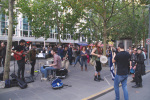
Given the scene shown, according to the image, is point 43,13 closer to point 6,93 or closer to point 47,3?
point 47,3

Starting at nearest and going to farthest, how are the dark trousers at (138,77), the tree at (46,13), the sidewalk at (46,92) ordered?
the sidewalk at (46,92), the dark trousers at (138,77), the tree at (46,13)

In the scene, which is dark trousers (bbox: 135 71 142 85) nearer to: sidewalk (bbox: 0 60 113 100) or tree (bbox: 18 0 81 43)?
sidewalk (bbox: 0 60 113 100)

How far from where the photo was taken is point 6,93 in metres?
5.43

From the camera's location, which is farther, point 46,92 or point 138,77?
point 138,77

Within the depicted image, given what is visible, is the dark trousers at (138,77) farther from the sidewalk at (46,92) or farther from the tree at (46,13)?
the tree at (46,13)

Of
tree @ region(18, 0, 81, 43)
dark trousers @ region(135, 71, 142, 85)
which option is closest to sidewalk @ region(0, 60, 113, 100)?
dark trousers @ region(135, 71, 142, 85)

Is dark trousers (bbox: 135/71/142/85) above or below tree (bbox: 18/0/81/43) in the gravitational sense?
below

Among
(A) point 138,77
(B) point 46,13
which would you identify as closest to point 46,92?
(A) point 138,77

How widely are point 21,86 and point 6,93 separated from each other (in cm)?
68

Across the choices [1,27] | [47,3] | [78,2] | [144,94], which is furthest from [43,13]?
[1,27]

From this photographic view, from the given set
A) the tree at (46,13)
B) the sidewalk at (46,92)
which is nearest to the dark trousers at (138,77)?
the sidewalk at (46,92)

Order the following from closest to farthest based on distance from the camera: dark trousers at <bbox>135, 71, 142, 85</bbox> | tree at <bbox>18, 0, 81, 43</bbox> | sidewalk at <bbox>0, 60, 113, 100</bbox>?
sidewalk at <bbox>0, 60, 113, 100</bbox> < dark trousers at <bbox>135, 71, 142, 85</bbox> < tree at <bbox>18, 0, 81, 43</bbox>

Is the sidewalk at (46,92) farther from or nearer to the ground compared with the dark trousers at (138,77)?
nearer to the ground

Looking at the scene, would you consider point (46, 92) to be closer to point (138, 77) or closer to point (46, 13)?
point (138, 77)
